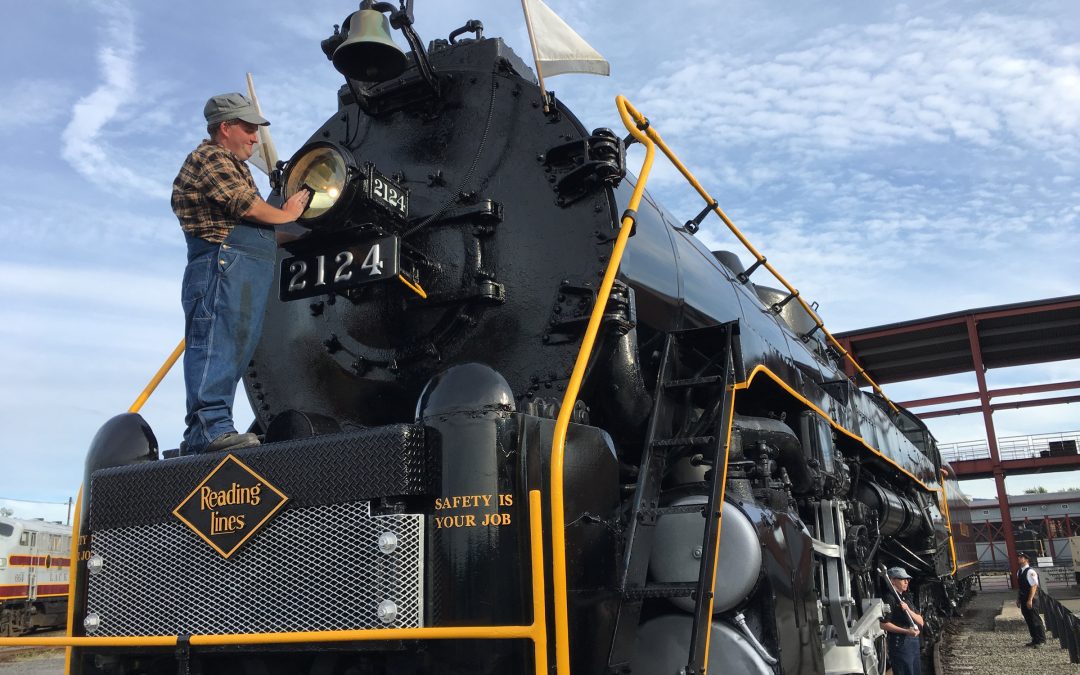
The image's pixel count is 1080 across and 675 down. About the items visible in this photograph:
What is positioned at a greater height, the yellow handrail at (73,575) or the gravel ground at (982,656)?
the yellow handrail at (73,575)

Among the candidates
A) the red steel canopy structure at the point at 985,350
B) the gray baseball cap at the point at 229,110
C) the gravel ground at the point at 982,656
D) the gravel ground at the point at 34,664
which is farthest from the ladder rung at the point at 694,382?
the red steel canopy structure at the point at 985,350

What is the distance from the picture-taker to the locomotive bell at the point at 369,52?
3.77 meters

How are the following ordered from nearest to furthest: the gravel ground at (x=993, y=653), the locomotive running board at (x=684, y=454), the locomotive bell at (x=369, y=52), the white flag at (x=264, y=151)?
1. the locomotive running board at (x=684, y=454)
2. the locomotive bell at (x=369, y=52)
3. the white flag at (x=264, y=151)
4. the gravel ground at (x=993, y=653)

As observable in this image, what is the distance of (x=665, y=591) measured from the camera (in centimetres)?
305

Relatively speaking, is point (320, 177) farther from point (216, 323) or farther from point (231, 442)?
point (231, 442)

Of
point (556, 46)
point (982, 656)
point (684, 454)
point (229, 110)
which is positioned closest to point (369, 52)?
point (229, 110)

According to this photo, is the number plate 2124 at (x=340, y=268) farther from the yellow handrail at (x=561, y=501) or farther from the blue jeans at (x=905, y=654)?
the blue jeans at (x=905, y=654)

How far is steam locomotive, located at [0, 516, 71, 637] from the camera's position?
2011cm

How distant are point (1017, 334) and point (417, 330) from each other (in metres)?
21.9

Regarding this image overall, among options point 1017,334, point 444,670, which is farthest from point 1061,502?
point 444,670

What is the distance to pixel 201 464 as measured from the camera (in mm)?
3148

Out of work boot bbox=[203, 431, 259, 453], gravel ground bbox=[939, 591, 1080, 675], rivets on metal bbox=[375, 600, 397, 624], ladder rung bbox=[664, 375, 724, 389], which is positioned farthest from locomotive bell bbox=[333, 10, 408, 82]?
gravel ground bbox=[939, 591, 1080, 675]

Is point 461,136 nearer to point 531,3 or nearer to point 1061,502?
point 531,3

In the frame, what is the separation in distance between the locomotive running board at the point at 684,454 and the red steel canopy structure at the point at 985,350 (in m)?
17.1
